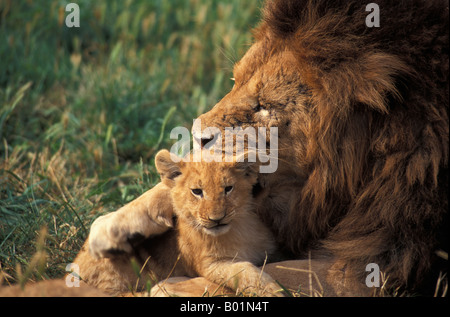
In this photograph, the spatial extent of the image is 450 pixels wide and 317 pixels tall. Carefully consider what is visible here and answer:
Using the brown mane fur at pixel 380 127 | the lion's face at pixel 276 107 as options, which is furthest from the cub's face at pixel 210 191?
the brown mane fur at pixel 380 127

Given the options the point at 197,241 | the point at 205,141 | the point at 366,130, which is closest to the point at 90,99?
the point at 205,141

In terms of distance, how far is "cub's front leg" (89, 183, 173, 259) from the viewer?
11.5 feet

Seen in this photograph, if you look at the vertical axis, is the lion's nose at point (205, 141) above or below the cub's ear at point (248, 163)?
above

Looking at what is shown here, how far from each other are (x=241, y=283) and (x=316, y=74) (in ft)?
4.16

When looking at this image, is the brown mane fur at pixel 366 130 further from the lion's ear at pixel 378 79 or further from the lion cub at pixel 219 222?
the lion cub at pixel 219 222

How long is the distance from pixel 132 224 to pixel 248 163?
711mm

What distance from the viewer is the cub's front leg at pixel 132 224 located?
138 inches

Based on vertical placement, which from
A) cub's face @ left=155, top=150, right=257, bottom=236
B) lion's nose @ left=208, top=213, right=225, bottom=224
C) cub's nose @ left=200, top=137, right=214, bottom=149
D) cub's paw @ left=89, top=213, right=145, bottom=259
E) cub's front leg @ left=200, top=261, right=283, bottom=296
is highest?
cub's nose @ left=200, top=137, right=214, bottom=149

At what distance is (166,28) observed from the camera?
791 cm

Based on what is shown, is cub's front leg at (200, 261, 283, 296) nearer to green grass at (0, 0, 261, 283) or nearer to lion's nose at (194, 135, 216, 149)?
lion's nose at (194, 135, 216, 149)

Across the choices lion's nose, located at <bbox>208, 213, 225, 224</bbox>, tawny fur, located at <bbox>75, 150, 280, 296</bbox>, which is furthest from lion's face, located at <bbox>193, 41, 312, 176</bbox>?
lion's nose, located at <bbox>208, 213, 225, 224</bbox>

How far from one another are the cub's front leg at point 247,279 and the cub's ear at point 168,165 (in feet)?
1.87
